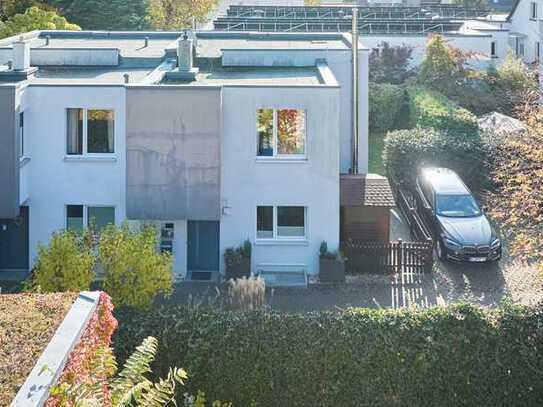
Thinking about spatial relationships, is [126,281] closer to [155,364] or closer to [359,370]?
[155,364]

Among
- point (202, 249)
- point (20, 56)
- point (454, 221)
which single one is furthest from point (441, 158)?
point (20, 56)

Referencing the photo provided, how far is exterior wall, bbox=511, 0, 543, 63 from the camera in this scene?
5168 centimetres

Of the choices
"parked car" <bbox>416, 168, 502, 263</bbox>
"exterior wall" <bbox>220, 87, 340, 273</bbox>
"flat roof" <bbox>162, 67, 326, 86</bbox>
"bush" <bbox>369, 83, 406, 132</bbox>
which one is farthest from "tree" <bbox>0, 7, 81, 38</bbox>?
"parked car" <bbox>416, 168, 502, 263</bbox>

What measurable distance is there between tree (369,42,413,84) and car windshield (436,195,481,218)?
75.2 feet

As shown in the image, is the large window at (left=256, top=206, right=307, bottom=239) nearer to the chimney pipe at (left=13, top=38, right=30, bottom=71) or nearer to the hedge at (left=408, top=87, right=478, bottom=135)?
the chimney pipe at (left=13, top=38, right=30, bottom=71)

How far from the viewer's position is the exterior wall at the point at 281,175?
22734 millimetres

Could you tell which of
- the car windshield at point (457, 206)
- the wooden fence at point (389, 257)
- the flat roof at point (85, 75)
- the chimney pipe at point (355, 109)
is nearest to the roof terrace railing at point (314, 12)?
the chimney pipe at point (355, 109)

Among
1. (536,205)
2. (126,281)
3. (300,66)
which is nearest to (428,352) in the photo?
(536,205)

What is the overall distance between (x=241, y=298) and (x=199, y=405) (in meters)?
6.99

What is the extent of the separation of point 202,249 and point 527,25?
3780 centimetres

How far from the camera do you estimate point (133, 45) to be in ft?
106

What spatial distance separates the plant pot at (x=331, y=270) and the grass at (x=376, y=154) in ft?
36.4

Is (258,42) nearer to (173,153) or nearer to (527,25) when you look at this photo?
(173,153)

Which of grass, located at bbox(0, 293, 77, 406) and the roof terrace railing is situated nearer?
grass, located at bbox(0, 293, 77, 406)
